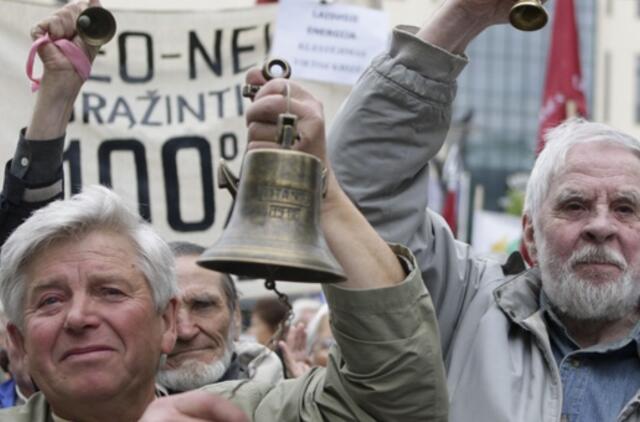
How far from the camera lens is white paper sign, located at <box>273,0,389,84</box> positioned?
19.0 ft

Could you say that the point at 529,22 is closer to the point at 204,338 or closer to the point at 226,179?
the point at 226,179

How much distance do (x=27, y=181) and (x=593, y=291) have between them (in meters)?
1.45

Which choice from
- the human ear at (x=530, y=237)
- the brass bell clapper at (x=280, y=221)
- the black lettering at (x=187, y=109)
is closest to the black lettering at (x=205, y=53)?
the black lettering at (x=187, y=109)

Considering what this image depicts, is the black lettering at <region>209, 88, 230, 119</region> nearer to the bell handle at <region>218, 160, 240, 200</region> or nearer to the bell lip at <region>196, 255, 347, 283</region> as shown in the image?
the bell handle at <region>218, 160, 240, 200</region>

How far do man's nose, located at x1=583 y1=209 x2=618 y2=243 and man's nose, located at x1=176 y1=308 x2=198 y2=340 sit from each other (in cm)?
126

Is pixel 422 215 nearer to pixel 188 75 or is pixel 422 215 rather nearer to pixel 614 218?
pixel 614 218

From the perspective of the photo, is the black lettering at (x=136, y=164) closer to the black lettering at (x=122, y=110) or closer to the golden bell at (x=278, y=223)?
the black lettering at (x=122, y=110)

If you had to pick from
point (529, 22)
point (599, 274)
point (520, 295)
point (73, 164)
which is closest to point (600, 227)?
point (599, 274)

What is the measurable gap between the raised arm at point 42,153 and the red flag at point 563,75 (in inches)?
164

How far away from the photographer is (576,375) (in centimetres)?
334

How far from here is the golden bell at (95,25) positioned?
10.6 feet

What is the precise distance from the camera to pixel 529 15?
2885 mm

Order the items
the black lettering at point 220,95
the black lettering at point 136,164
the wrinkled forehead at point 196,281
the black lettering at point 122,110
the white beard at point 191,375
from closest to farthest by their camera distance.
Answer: the white beard at point 191,375 < the wrinkled forehead at point 196,281 < the black lettering at point 136,164 < the black lettering at point 122,110 < the black lettering at point 220,95

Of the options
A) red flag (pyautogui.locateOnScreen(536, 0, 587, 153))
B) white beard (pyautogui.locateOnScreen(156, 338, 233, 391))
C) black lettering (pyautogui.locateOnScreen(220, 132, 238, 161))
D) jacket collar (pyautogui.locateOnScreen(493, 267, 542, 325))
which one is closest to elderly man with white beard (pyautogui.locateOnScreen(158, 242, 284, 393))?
white beard (pyautogui.locateOnScreen(156, 338, 233, 391))
